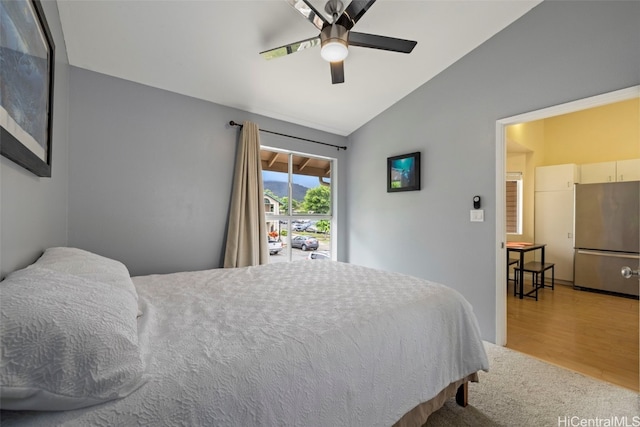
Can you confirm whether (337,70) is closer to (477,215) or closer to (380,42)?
(380,42)

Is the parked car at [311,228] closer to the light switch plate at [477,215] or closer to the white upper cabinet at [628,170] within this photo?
the light switch plate at [477,215]

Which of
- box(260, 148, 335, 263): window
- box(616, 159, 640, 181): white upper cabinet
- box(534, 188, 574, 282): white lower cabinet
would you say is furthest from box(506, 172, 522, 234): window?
box(260, 148, 335, 263): window

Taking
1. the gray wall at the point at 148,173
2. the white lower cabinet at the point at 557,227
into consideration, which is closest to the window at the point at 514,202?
the white lower cabinet at the point at 557,227

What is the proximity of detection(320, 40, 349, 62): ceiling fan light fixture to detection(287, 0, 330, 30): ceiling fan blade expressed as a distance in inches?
4.9

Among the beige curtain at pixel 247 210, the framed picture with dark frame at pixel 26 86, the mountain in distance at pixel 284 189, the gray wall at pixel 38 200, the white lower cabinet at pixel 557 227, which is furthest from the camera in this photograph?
the white lower cabinet at pixel 557 227

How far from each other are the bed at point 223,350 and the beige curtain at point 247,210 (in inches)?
47.5

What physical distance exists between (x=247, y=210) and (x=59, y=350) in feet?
8.30

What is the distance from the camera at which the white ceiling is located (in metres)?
2.01

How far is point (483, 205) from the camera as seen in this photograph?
2.75 metres

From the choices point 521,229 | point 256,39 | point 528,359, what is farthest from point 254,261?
point 521,229

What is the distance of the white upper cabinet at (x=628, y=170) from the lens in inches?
165

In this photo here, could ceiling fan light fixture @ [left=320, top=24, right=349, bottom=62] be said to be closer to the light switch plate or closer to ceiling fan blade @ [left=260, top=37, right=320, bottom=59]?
ceiling fan blade @ [left=260, top=37, right=320, bottom=59]

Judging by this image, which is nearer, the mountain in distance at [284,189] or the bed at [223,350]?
the bed at [223,350]

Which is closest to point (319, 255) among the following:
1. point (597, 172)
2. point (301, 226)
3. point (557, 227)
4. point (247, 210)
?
point (301, 226)
